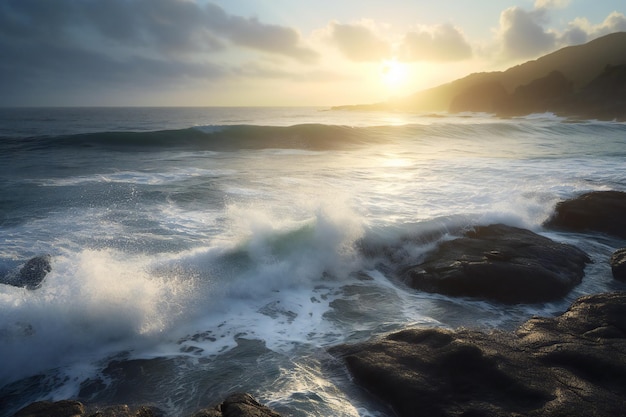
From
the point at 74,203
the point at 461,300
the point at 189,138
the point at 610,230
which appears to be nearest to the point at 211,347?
the point at 461,300

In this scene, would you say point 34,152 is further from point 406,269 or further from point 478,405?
point 478,405

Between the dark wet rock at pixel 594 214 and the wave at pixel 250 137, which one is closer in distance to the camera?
the dark wet rock at pixel 594 214

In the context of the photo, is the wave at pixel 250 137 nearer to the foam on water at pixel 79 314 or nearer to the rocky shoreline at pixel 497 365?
the foam on water at pixel 79 314

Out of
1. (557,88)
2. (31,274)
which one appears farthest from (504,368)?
(557,88)

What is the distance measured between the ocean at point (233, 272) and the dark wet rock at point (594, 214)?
46 cm

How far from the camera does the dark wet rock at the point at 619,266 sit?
8117 millimetres

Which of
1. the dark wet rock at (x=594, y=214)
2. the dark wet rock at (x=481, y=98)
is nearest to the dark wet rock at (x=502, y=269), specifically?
the dark wet rock at (x=594, y=214)

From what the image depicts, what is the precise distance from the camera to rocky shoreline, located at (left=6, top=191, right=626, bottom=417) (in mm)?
4137

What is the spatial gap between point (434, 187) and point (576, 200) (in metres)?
4.90

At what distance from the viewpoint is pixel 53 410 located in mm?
4109

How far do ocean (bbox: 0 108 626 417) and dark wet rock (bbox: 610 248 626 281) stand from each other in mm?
162

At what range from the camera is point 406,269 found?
868 centimetres

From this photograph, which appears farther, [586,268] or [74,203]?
[74,203]

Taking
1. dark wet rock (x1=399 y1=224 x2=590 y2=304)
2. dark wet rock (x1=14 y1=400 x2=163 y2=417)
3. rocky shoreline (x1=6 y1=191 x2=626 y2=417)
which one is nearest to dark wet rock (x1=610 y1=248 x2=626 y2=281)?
dark wet rock (x1=399 y1=224 x2=590 y2=304)
